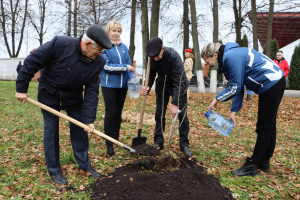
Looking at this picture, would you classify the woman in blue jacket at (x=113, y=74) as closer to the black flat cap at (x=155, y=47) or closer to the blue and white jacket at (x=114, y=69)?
the blue and white jacket at (x=114, y=69)

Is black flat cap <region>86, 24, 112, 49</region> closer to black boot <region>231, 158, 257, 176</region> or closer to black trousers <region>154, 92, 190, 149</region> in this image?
black trousers <region>154, 92, 190, 149</region>

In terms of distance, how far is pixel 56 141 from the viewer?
3.23m

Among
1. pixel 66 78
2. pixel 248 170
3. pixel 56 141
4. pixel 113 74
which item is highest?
pixel 113 74

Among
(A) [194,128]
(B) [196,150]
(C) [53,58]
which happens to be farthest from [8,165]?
(A) [194,128]

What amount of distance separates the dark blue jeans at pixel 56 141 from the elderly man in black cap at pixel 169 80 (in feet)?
4.28

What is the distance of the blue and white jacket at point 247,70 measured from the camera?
123 inches

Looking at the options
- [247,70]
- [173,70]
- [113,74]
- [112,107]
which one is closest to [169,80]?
[173,70]

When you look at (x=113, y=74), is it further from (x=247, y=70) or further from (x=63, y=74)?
(x=247, y=70)

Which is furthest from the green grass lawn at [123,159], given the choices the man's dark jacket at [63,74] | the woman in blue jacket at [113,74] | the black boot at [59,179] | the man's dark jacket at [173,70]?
the man's dark jacket at [173,70]

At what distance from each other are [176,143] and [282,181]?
2.09m

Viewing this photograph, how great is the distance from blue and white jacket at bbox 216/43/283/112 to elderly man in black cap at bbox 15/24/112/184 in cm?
147

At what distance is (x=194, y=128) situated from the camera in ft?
21.8

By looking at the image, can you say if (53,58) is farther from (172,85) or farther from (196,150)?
(196,150)

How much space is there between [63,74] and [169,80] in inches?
71.8
